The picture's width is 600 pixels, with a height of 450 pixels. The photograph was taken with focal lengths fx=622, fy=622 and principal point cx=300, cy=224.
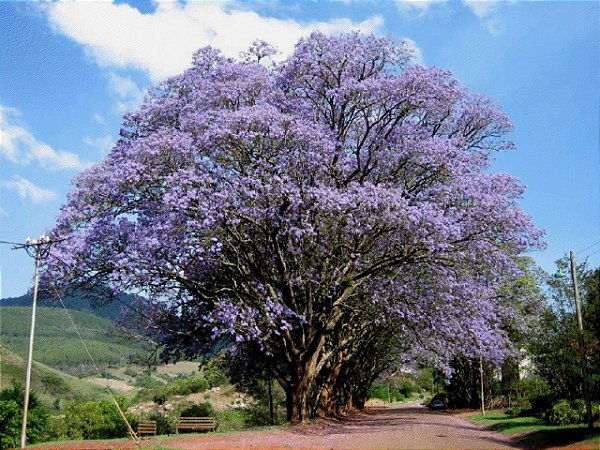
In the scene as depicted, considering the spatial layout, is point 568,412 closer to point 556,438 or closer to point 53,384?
point 556,438

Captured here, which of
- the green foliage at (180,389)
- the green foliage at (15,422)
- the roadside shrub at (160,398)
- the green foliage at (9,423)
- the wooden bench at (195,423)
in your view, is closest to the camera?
the green foliage at (9,423)

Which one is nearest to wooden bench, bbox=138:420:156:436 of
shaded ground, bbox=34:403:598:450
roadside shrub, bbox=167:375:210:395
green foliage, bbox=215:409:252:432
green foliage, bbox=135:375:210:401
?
green foliage, bbox=215:409:252:432

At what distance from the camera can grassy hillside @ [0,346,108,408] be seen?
4741 centimetres

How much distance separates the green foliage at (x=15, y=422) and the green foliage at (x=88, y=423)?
147 inches

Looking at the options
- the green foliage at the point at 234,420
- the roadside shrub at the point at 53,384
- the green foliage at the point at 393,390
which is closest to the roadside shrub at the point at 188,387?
the roadside shrub at the point at 53,384

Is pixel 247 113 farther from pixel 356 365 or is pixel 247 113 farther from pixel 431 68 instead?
pixel 356 365

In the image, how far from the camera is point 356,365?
35281 mm

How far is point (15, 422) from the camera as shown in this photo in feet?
69.8

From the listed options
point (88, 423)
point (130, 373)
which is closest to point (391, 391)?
point (130, 373)

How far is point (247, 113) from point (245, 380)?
45.2 ft

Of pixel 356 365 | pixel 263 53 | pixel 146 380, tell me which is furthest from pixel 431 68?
pixel 146 380

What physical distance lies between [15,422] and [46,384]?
30.6 meters

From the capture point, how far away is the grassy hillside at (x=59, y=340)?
75.8 m

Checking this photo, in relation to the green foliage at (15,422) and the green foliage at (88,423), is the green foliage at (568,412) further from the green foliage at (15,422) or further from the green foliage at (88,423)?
the green foliage at (15,422)
